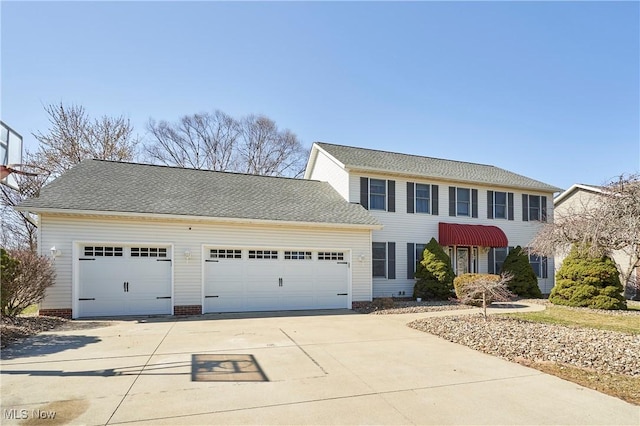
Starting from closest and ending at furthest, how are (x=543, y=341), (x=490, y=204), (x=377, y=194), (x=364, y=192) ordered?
(x=543, y=341) < (x=364, y=192) < (x=377, y=194) < (x=490, y=204)

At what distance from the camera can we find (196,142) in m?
29.2

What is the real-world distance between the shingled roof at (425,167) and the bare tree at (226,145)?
11761 mm

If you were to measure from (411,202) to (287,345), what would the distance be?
11.3 metres

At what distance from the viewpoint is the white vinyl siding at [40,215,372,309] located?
11117 millimetres

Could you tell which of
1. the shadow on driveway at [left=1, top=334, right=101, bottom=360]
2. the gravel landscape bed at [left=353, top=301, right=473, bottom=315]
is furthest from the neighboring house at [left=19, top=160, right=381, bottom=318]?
the shadow on driveway at [left=1, top=334, right=101, bottom=360]

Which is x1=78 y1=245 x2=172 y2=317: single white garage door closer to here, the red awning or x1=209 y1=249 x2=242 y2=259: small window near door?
x1=209 y1=249 x2=242 y2=259: small window near door

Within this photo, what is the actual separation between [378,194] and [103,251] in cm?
1085

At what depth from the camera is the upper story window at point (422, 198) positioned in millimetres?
17406

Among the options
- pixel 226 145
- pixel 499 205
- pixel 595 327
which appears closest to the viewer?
pixel 595 327

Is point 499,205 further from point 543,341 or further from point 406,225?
point 543,341

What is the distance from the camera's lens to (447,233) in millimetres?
17281

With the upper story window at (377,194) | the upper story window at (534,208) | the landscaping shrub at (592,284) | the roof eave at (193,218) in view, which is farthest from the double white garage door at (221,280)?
the upper story window at (534,208)

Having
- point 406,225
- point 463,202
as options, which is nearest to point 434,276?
point 406,225

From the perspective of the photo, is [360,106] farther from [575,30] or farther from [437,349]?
[437,349]
